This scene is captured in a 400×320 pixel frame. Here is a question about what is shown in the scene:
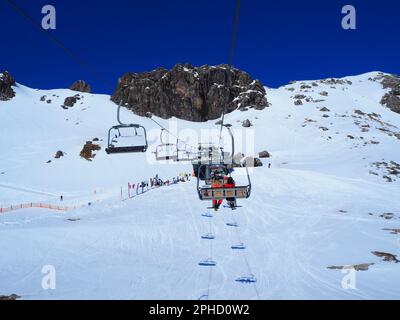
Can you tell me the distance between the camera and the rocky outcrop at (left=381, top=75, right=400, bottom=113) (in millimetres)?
112812

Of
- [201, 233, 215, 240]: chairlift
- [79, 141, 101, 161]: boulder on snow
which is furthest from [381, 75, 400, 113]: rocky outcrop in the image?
[201, 233, 215, 240]: chairlift

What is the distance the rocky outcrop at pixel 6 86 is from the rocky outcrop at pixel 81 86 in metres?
18.4

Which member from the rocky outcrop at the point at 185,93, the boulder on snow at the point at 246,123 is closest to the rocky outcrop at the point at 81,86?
the rocky outcrop at the point at 185,93

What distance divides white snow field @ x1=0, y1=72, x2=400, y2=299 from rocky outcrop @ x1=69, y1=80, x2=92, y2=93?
51.3m

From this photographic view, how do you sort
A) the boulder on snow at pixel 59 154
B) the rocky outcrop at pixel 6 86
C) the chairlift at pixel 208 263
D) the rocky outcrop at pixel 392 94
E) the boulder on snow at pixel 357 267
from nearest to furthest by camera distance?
the boulder on snow at pixel 357 267
the chairlift at pixel 208 263
the boulder on snow at pixel 59 154
the rocky outcrop at pixel 6 86
the rocky outcrop at pixel 392 94

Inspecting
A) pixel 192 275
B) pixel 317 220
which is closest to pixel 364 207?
pixel 317 220

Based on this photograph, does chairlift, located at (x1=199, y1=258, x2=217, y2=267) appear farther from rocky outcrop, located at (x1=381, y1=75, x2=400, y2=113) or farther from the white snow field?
rocky outcrop, located at (x1=381, y1=75, x2=400, y2=113)

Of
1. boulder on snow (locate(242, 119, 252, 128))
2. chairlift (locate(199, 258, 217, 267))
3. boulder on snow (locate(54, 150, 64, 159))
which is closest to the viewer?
chairlift (locate(199, 258, 217, 267))

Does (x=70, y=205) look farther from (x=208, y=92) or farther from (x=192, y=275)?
(x=208, y=92)

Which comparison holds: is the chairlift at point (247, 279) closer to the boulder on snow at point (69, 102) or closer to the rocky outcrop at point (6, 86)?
the boulder on snow at point (69, 102)

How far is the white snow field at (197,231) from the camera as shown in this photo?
14.5 m

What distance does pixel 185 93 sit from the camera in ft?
335

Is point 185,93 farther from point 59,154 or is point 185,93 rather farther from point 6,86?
point 6,86
